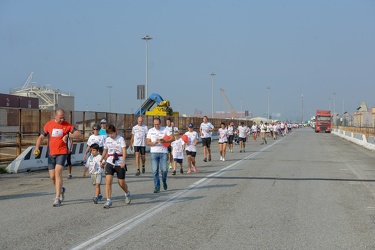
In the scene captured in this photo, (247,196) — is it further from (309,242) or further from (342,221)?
(309,242)

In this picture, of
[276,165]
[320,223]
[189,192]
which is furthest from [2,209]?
[276,165]

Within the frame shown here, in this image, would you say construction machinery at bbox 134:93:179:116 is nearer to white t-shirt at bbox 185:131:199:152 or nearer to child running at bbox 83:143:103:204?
white t-shirt at bbox 185:131:199:152

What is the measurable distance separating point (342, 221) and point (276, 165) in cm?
1098

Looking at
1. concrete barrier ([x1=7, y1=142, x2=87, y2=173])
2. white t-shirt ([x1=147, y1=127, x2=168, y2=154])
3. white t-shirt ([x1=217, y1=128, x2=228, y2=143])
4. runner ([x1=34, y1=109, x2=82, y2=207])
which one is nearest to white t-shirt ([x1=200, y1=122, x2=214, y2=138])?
white t-shirt ([x1=217, y1=128, x2=228, y2=143])

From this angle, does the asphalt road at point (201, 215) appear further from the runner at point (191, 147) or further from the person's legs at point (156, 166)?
the runner at point (191, 147)

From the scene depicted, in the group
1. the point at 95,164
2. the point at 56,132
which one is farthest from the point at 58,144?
the point at 95,164

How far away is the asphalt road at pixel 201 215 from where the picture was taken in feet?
21.8

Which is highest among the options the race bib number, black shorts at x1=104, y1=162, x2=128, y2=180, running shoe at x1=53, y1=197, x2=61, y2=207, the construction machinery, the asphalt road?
the construction machinery

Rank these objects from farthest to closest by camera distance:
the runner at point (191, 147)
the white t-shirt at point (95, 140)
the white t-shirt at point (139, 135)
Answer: the runner at point (191, 147)
the white t-shirt at point (139, 135)
the white t-shirt at point (95, 140)

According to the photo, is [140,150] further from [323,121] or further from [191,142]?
[323,121]

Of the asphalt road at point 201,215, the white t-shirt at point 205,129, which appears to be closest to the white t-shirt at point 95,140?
the asphalt road at point 201,215

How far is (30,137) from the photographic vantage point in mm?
21172

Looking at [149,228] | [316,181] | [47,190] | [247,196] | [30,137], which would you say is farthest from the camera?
[30,137]

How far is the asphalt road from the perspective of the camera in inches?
261
